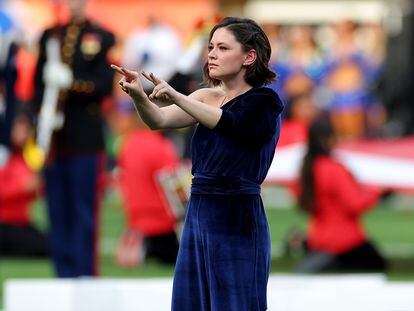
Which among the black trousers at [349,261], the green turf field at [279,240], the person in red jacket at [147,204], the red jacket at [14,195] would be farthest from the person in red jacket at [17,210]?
the black trousers at [349,261]

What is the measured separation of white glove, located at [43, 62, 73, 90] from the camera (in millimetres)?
9367

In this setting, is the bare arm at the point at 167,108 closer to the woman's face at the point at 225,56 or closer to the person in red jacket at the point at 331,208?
the woman's face at the point at 225,56

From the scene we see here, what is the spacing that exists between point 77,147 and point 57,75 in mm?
477

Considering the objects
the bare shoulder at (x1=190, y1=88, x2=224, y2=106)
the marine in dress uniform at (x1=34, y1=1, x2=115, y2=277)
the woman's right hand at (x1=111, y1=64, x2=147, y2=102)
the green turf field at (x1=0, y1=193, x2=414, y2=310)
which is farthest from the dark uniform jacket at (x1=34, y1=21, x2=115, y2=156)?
the woman's right hand at (x1=111, y1=64, x2=147, y2=102)

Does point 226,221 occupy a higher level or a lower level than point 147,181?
lower

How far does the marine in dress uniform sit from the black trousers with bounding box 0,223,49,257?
240cm

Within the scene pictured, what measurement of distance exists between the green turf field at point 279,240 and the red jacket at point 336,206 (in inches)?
16.2

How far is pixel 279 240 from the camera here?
13.4m

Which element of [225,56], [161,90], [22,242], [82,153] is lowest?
[161,90]

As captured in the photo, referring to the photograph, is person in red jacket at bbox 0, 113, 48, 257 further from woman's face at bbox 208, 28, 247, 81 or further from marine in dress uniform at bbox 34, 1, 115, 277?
woman's face at bbox 208, 28, 247, 81

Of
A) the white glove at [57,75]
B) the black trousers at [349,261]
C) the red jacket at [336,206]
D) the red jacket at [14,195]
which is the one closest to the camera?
the white glove at [57,75]

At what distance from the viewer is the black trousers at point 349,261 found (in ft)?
36.4

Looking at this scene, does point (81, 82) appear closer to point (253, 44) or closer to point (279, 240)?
point (253, 44)

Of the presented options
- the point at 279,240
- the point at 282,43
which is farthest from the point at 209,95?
the point at 282,43
